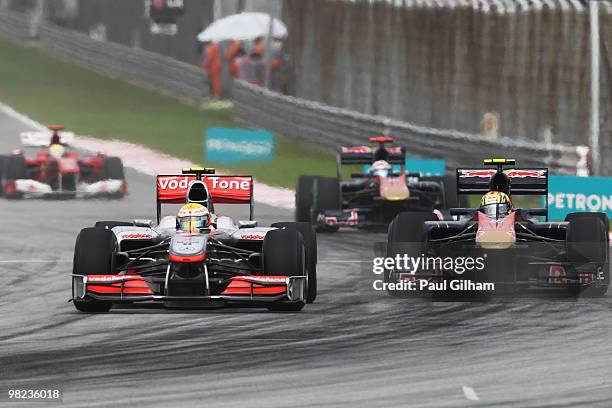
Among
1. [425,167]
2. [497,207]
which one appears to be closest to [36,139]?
[425,167]

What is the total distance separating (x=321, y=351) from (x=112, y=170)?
15745mm

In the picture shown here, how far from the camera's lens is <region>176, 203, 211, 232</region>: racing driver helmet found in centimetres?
1639

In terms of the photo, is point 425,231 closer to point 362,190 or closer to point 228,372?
point 228,372

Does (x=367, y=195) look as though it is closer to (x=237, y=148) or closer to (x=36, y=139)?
(x=36, y=139)

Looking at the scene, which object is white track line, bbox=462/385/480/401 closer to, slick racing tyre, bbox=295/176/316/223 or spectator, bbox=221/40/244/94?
slick racing tyre, bbox=295/176/316/223

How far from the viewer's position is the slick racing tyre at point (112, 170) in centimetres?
2923

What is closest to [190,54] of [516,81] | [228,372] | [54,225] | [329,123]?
[329,123]

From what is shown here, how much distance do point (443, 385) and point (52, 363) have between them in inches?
111

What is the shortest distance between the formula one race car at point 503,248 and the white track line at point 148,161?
10945mm

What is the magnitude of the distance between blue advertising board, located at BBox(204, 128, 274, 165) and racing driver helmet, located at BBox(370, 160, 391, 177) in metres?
8.04

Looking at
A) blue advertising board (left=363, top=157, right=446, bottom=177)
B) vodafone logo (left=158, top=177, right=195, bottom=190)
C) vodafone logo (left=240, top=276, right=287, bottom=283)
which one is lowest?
vodafone logo (left=240, top=276, right=287, bottom=283)

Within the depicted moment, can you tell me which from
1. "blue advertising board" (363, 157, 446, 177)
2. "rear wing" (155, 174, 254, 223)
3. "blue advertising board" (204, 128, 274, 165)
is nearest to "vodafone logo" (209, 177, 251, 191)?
"rear wing" (155, 174, 254, 223)

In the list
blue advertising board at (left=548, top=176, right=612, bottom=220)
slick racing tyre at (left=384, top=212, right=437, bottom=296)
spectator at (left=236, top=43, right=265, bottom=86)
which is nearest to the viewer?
slick racing tyre at (left=384, top=212, right=437, bottom=296)

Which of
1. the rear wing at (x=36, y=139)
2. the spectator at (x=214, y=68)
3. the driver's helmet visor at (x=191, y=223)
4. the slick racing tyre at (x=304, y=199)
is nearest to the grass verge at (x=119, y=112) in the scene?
the spectator at (x=214, y=68)
